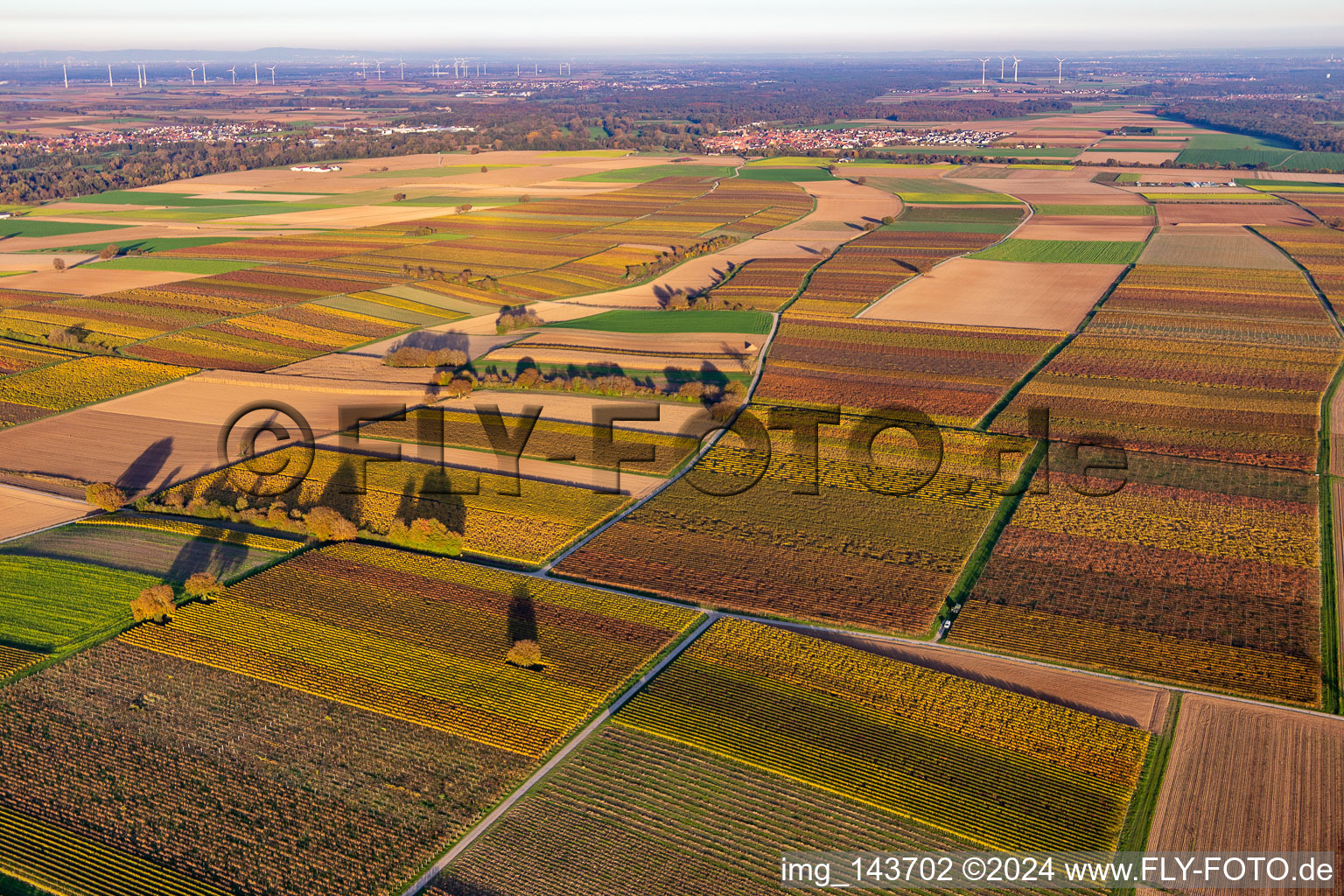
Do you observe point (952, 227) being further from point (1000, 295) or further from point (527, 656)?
point (527, 656)

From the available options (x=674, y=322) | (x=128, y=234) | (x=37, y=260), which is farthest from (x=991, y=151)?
(x=37, y=260)

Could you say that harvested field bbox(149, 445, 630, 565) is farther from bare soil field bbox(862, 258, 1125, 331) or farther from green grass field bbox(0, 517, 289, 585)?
bare soil field bbox(862, 258, 1125, 331)

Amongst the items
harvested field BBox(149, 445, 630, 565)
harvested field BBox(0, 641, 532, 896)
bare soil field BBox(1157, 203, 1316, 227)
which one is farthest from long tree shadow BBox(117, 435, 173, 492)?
bare soil field BBox(1157, 203, 1316, 227)

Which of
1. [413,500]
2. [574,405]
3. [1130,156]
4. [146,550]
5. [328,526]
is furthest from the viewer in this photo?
[1130,156]

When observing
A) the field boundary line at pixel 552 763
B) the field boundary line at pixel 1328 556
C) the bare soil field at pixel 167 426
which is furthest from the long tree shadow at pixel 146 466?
the field boundary line at pixel 1328 556

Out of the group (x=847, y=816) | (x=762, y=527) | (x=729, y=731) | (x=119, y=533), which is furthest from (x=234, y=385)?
(x=847, y=816)

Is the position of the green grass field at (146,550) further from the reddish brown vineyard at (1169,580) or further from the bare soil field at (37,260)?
the bare soil field at (37,260)
